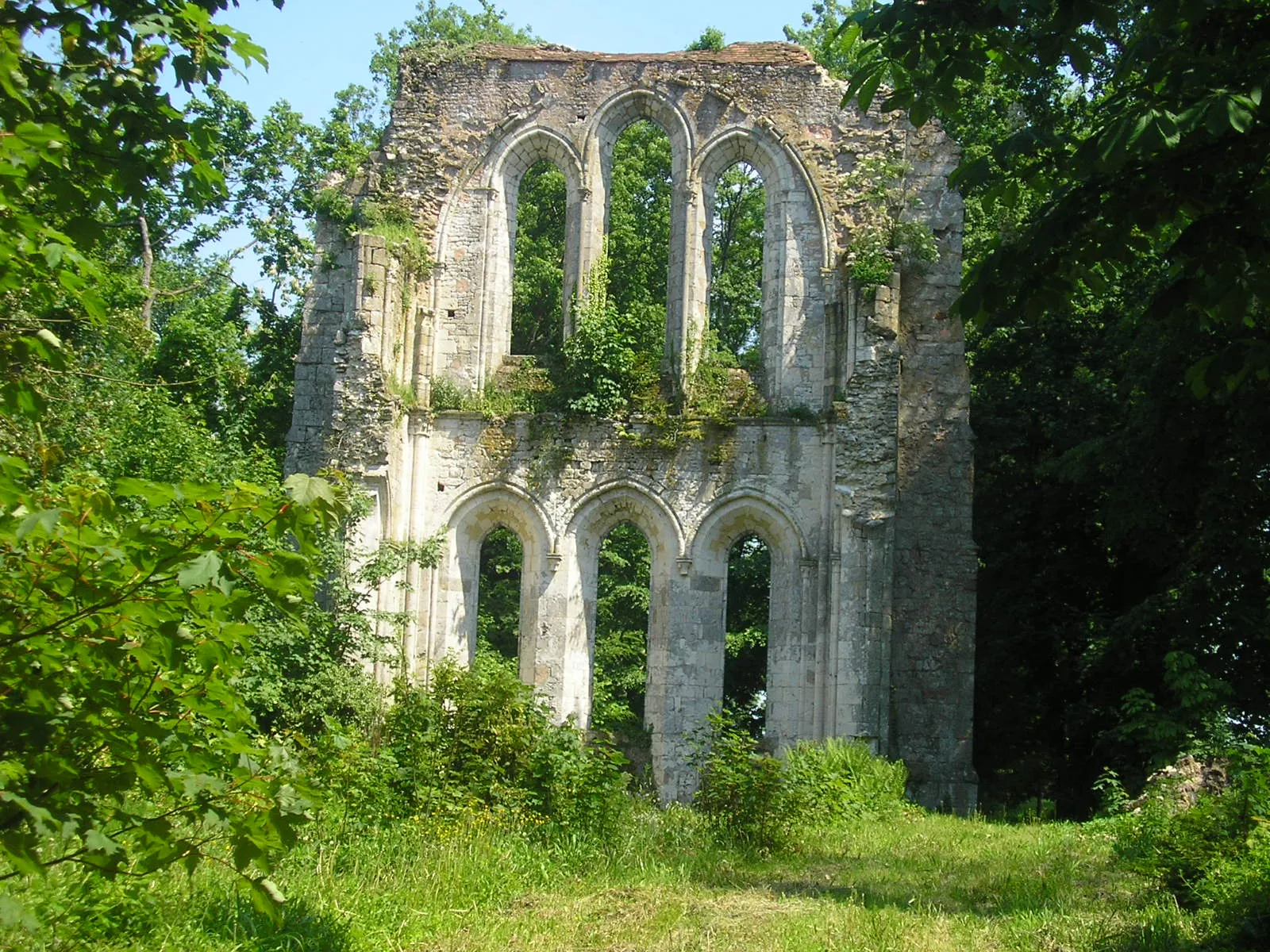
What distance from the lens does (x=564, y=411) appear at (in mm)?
16969

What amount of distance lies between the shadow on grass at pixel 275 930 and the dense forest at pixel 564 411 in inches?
25.3

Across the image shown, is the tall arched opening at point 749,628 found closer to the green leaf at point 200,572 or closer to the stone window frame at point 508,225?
the stone window frame at point 508,225

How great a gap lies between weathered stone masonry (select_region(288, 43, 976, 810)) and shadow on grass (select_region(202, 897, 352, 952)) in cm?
797

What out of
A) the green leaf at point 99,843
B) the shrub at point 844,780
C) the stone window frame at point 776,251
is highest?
the stone window frame at point 776,251

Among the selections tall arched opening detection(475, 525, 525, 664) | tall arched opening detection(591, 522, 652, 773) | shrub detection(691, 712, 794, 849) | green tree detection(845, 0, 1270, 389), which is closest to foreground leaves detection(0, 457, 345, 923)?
green tree detection(845, 0, 1270, 389)

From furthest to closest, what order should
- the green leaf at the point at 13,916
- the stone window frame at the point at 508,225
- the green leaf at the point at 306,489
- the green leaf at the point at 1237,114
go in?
the stone window frame at the point at 508,225, the green leaf at the point at 1237,114, the green leaf at the point at 306,489, the green leaf at the point at 13,916

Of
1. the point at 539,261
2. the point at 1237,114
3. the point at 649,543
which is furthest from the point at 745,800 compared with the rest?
the point at 539,261

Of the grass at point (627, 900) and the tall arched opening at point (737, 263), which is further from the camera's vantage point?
the tall arched opening at point (737, 263)

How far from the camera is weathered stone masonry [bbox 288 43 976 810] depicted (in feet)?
52.9

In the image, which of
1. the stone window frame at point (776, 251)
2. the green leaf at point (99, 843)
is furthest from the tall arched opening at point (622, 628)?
the green leaf at point (99, 843)

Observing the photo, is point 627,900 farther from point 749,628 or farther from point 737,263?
point 737,263

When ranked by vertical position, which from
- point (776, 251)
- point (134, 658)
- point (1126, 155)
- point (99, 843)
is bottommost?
point (99, 843)

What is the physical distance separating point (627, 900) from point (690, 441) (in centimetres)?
842

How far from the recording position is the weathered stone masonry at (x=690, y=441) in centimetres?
1612
